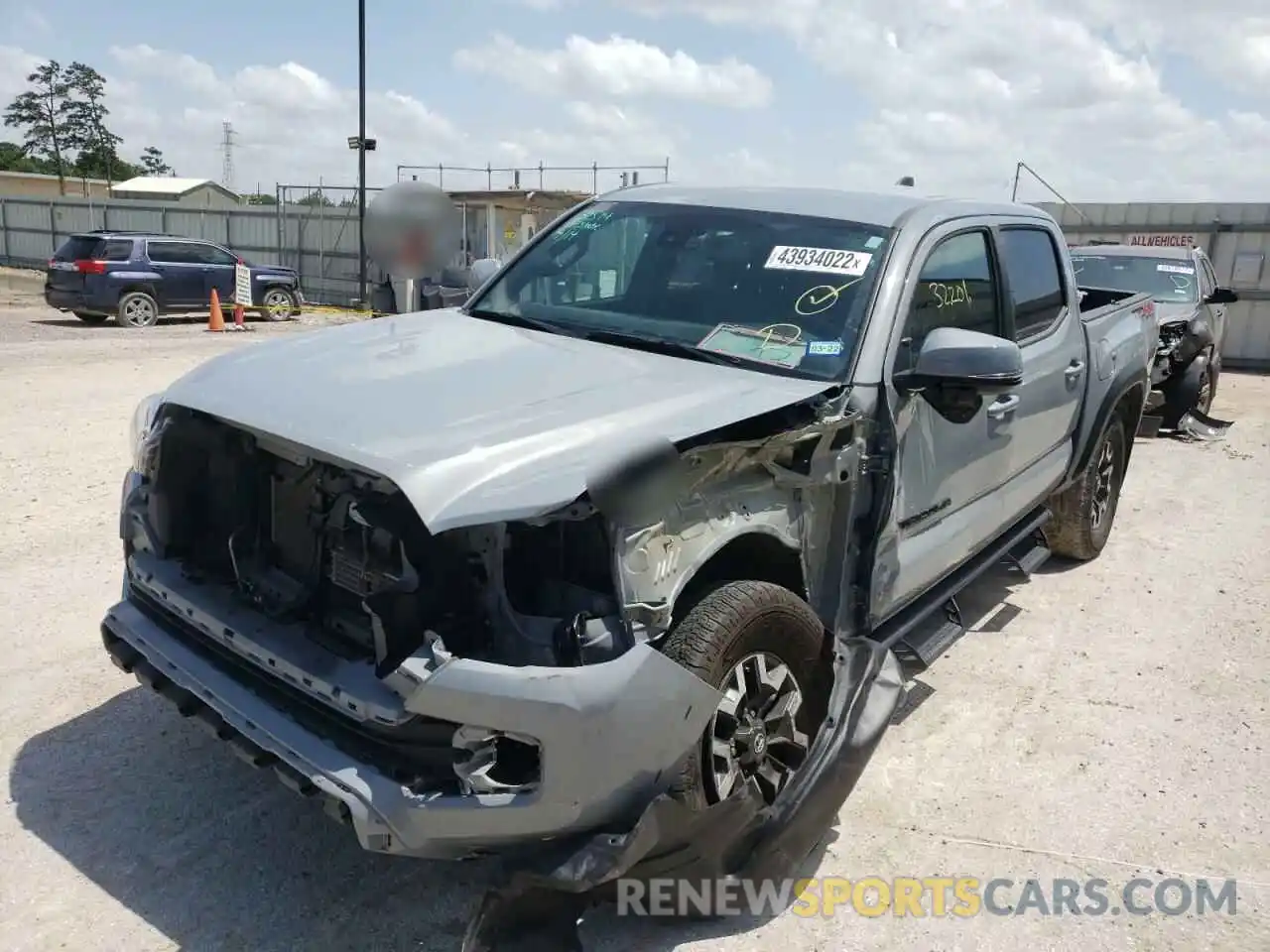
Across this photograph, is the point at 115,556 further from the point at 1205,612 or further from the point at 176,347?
the point at 176,347

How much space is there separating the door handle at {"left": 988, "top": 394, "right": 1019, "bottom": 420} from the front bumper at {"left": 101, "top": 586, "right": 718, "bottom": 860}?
214cm

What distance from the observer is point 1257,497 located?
798cm

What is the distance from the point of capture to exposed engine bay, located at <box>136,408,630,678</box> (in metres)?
2.50

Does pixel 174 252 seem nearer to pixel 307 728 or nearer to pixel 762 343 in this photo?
pixel 762 343

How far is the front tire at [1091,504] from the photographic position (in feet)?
19.2

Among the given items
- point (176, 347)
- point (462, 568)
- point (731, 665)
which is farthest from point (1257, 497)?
point (176, 347)

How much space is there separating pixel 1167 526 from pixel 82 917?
6.73m

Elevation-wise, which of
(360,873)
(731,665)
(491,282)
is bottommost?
(360,873)

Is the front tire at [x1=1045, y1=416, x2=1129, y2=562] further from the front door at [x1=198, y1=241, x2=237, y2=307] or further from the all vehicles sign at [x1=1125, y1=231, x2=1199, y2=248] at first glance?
the front door at [x1=198, y1=241, x2=237, y2=307]

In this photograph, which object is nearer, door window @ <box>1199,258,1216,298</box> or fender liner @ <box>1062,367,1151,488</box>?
fender liner @ <box>1062,367,1151,488</box>

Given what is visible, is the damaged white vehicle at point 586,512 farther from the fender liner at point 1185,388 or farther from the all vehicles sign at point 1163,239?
the all vehicles sign at point 1163,239

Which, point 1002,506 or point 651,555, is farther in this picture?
point 1002,506

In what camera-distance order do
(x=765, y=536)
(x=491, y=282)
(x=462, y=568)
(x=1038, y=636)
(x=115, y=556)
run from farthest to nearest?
(x=115, y=556)
(x=1038, y=636)
(x=491, y=282)
(x=765, y=536)
(x=462, y=568)

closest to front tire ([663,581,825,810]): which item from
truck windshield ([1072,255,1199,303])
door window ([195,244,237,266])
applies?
truck windshield ([1072,255,1199,303])
